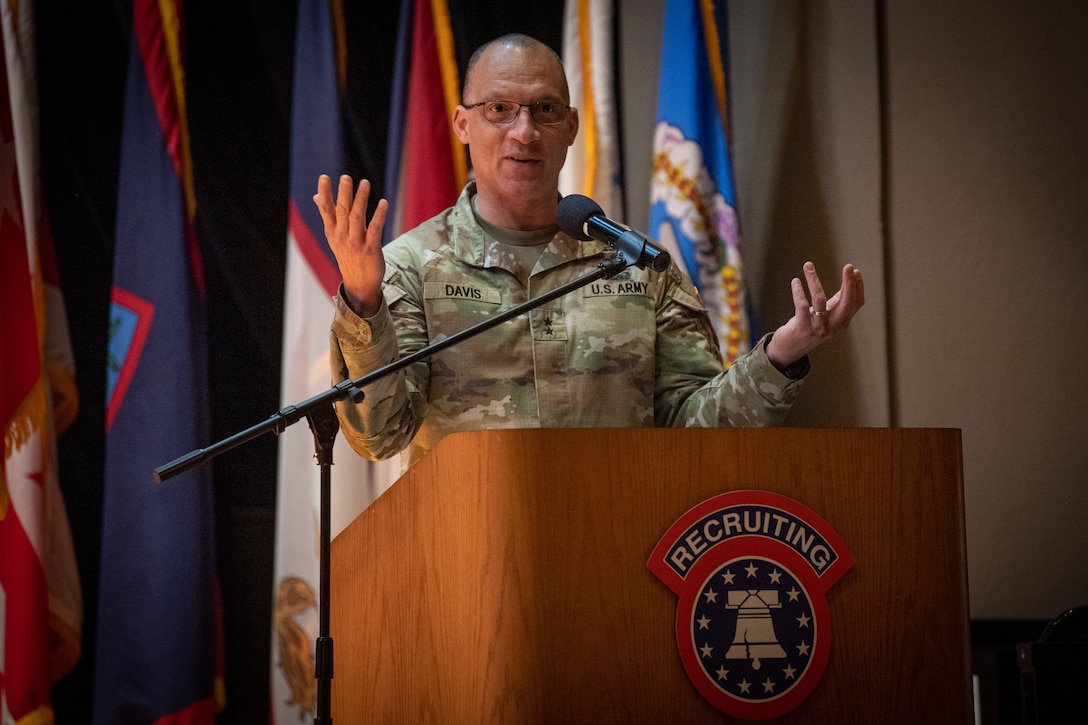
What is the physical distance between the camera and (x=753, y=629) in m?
1.32

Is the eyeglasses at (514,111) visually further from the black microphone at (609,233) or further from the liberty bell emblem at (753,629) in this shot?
the liberty bell emblem at (753,629)

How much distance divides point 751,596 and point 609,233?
58 centimetres

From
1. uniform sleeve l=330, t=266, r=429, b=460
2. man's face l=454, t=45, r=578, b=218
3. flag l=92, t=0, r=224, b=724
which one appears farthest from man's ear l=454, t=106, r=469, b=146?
flag l=92, t=0, r=224, b=724

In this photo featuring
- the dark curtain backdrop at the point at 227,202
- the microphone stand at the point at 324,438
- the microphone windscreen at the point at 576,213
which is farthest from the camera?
the dark curtain backdrop at the point at 227,202

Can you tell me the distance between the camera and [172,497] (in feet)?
8.42

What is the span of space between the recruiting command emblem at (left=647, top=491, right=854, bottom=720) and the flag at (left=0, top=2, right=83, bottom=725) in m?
1.80

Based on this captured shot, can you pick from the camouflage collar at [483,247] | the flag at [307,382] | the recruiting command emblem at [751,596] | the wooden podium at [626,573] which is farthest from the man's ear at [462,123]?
the recruiting command emblem at [751,596]

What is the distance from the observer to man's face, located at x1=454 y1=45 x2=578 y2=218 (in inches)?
86.8

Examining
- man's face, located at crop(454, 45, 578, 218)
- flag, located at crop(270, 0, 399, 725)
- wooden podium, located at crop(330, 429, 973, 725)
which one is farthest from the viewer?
flag, located at crop(270, 0, 399, 725)

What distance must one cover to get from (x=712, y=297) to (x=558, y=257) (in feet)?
2.06

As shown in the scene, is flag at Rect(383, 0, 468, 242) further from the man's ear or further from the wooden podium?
the wooden podium

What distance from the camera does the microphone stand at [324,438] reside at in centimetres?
142

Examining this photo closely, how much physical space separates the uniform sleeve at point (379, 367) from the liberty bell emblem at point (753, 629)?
2.08ft

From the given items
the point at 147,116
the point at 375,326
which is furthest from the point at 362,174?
the point at 375,326
